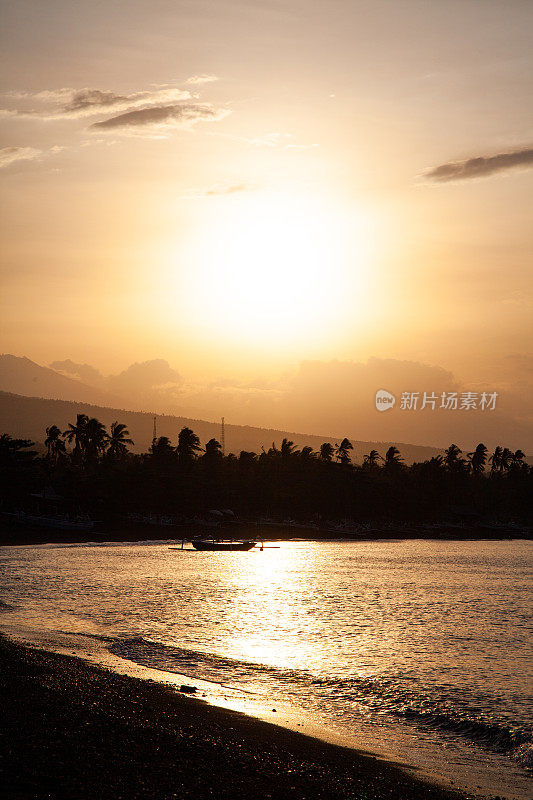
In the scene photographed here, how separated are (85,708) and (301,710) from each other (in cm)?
850

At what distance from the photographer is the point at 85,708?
20.8 m

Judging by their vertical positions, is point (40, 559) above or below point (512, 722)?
below

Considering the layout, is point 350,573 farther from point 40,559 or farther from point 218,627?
point 218,627

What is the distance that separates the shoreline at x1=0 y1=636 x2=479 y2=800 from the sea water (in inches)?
96.2

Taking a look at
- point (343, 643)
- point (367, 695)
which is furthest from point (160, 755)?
point (343, 643)

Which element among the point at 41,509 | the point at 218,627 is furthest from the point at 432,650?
the point at 41,509

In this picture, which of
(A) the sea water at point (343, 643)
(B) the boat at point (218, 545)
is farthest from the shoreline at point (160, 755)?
(B) the boat at point (218, 545)

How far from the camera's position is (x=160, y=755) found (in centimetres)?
1702

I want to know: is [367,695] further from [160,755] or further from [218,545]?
[218,545]

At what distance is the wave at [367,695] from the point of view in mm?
24516

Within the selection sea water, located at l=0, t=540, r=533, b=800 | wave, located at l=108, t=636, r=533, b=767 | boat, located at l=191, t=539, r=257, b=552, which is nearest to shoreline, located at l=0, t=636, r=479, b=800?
sea water, located at l=0, t=540, r=533, b=800

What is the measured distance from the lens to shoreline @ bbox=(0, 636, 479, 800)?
48.3ft

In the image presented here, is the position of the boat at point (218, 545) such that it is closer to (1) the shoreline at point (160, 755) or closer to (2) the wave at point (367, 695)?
(2) the wave at point (367, 695)

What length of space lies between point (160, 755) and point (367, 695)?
1437cm
